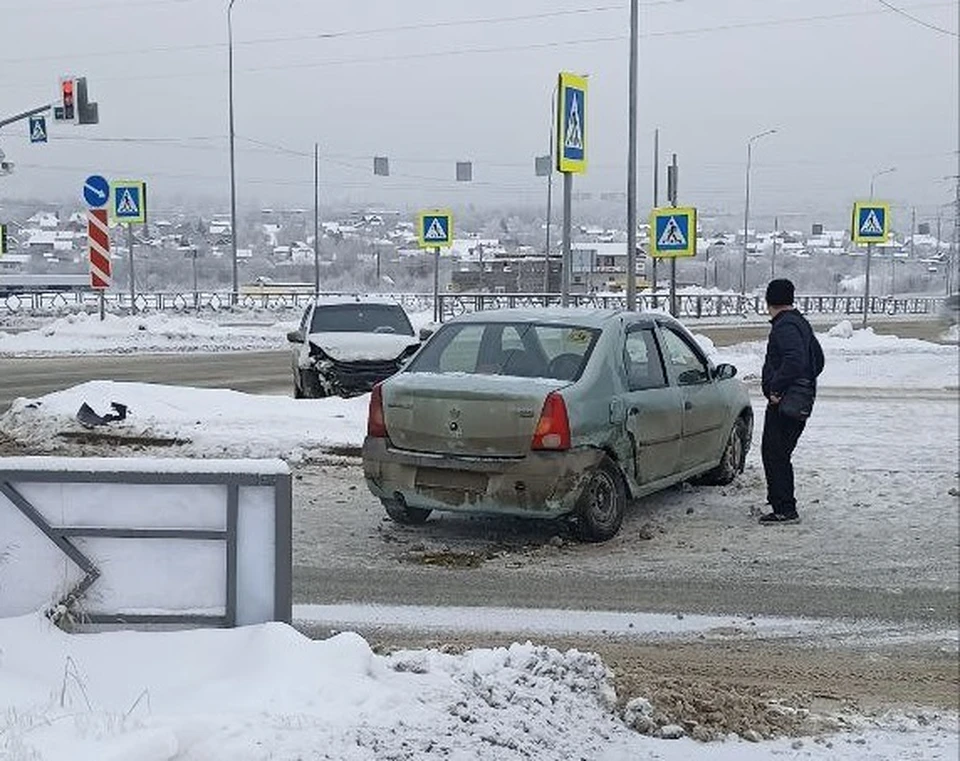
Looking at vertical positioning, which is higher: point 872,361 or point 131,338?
point 872,361

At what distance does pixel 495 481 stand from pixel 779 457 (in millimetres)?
2491

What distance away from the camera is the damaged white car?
15656 mm

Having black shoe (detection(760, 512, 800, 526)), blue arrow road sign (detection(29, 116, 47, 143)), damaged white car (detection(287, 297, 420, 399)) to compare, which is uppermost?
blue arrow road sign (detection(29, 116, 47, 143))

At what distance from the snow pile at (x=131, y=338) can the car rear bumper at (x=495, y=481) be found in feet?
70.4

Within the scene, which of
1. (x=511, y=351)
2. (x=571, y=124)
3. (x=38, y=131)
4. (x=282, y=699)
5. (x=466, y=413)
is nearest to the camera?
(x=282, y=699)

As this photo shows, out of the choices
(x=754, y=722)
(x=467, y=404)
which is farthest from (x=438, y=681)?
(x=467, y=404)

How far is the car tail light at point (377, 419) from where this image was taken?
318 inches

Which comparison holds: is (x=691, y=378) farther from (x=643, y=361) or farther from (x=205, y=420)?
(x=205, y=420)

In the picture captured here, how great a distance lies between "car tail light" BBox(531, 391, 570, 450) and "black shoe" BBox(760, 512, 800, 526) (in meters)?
2.14

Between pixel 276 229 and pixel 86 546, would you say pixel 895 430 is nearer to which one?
pixel 86 546

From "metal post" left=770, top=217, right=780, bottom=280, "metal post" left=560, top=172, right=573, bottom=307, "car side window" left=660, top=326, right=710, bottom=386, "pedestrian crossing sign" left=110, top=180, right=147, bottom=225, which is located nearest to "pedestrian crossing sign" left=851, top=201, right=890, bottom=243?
"metal post" left=560, top=172, right=573, bottom=307

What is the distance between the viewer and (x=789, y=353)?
8.81 m

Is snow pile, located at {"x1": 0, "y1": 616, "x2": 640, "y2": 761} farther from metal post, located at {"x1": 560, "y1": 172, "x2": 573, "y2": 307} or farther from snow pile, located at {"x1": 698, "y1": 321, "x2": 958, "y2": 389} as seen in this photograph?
snow pile, located at {"x1": 698, "y1": 321, "x2": 958, "y2": 389}

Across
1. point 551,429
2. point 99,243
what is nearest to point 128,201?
point 99,243
